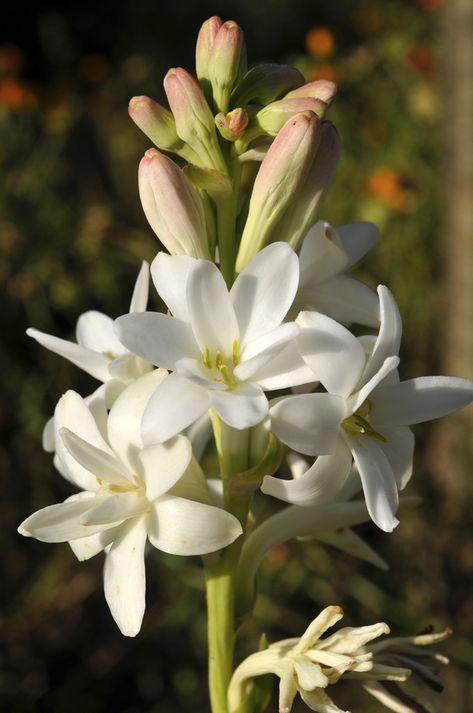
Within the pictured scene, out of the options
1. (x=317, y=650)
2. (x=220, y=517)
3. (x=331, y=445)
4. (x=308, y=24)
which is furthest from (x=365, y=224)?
(x=308, y=24)

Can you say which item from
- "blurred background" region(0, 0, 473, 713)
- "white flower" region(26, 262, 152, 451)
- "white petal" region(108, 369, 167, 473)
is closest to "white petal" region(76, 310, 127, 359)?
"white flower" region(26, 262, 152, 451)

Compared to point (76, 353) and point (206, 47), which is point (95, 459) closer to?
point (76, 353)

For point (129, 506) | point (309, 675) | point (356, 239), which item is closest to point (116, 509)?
point (129, 506)

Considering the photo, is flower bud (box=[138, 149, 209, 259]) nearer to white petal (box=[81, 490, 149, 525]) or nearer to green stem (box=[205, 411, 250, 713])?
green stem (box=[205, 411, 250, 713])

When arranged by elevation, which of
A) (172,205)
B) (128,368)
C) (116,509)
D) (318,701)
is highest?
(172,205)

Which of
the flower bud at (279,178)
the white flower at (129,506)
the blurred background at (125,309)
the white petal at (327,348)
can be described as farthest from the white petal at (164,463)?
the blurred background at (125,309)
